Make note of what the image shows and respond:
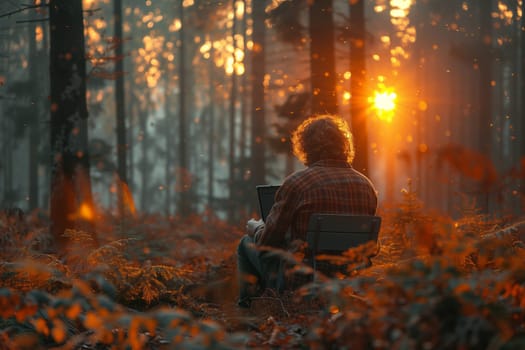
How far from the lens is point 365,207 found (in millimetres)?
5730

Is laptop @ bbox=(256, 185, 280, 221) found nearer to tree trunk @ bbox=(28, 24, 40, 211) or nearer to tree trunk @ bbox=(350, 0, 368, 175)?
tree trunk @ bbox=(350, 0, 368, 175)

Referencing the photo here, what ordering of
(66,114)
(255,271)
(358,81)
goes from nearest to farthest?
(255,271)
(66,114)
(358,81)

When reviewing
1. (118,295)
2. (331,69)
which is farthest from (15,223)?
(331,69)

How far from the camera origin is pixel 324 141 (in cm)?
582

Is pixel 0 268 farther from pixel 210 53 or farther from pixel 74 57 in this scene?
pixel 210 53

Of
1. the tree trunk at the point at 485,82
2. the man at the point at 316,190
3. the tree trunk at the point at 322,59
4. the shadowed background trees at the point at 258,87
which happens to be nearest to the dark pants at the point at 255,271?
the man at the point at 316,190

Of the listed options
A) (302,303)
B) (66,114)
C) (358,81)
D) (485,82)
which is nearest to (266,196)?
(302,303)

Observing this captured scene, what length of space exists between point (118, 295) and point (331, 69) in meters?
6.87

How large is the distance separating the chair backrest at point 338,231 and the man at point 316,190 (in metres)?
0.33

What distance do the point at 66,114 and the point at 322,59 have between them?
15.8 ft

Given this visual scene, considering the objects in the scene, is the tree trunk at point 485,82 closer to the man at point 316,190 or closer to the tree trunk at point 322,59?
the tree trunk at point 322,59

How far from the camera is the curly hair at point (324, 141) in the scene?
229 inches

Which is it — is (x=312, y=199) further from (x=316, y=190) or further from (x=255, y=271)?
(x=255, y=271)

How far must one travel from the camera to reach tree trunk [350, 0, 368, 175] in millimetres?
11938
